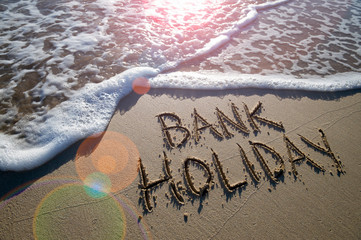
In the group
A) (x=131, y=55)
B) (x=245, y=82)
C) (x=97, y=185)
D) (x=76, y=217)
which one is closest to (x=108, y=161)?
(x=97, y=185)

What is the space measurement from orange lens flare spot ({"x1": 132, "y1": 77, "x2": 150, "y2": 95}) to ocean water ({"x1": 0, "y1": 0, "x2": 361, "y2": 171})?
0.26 ft

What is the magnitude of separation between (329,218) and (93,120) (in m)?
2.64

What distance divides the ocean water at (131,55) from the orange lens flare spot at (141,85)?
80mm

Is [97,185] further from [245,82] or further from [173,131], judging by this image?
[245,82]

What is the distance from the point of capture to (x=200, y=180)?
216 centimetres

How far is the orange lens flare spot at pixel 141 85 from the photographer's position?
3080mm

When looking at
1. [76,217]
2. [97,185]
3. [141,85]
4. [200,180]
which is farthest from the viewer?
[141,85]

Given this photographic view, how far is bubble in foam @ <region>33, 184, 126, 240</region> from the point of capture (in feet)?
5.73

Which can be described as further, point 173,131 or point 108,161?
point 173,131

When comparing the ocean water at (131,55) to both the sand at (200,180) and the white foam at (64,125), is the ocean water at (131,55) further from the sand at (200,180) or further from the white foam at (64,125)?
the sand at (200,180)

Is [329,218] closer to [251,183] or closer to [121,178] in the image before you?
[251,183]

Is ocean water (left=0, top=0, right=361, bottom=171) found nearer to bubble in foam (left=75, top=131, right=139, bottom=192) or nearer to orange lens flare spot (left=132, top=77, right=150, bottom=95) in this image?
orange lens flare spot (left=132, top=77, right=150, bottom=95)

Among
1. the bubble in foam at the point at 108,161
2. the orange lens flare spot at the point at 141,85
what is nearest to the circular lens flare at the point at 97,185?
the bubble in foam at the point at 108,161

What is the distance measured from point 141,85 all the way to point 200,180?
1.69 meters
